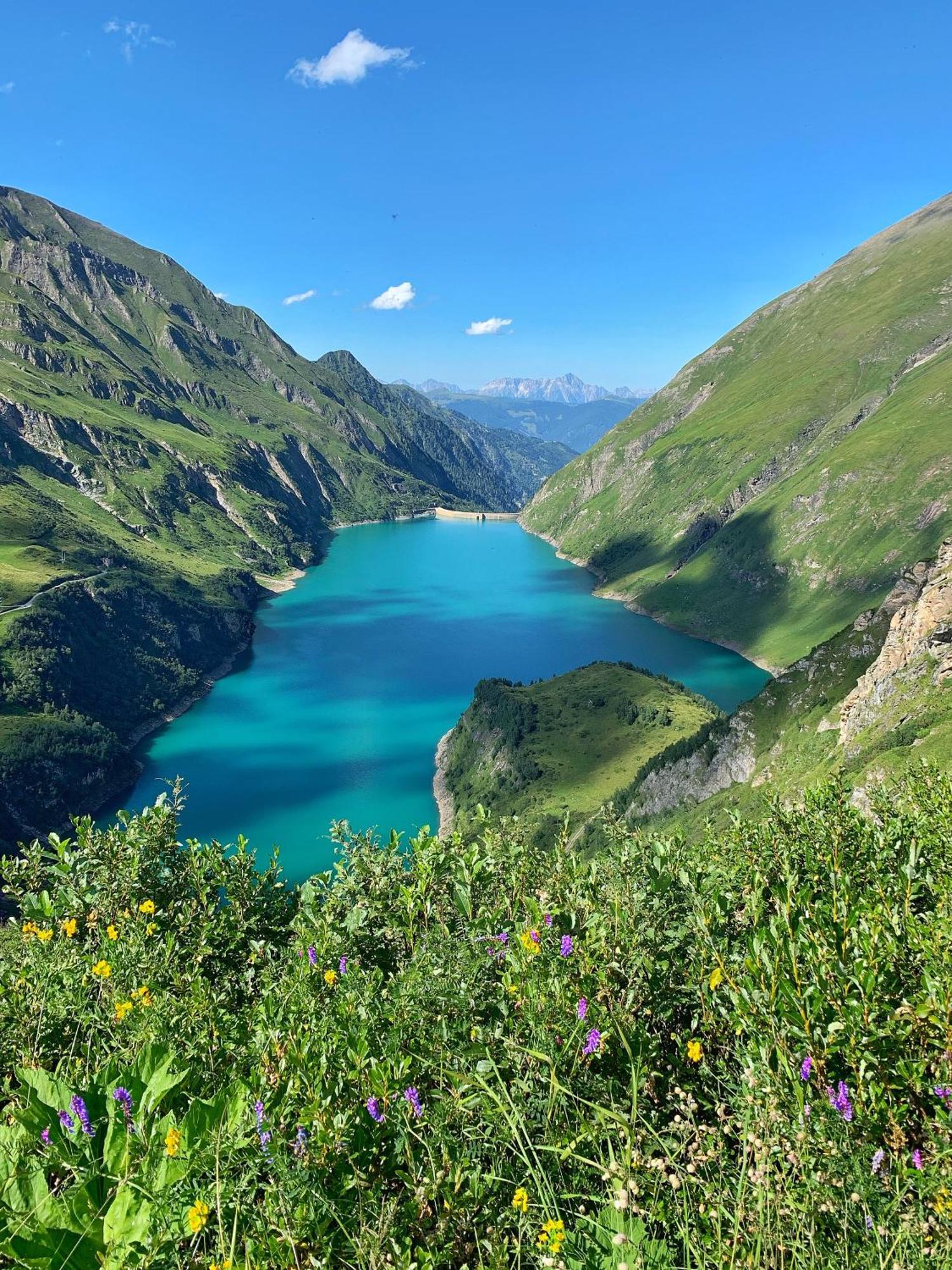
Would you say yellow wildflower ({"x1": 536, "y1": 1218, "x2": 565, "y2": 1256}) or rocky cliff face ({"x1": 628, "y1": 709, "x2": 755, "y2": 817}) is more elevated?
yellow wildflower ({"x1": 536, "y1": 1218, "x2": 565, "y2": 1256})

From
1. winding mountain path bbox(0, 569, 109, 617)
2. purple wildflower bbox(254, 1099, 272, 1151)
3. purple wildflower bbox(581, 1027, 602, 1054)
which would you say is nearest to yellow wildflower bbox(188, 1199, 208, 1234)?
purple wildflower bbox(254, 1099, 272, 1151)

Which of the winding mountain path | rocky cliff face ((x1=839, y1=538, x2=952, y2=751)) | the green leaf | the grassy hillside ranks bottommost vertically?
the grassy hillside

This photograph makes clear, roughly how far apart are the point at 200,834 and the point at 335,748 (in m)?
28.6

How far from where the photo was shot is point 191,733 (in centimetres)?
11919

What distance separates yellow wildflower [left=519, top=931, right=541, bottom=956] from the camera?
17.7 feet

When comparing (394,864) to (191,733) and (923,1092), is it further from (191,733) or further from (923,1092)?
(191,733)

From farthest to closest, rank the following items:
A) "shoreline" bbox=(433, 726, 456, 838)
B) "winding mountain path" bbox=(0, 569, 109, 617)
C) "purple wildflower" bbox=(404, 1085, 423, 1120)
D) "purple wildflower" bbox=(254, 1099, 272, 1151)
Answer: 1. "winding mountain path" bbox=(0, 569, 109, 617)
2. "shoreline" bbox=(433, 726, 456, 838)
3. "purple wildflower" bbox=(404, 1085, 423, 1120)
4. "purple wildflower" bbox=(254, 1099, 272, 1151)

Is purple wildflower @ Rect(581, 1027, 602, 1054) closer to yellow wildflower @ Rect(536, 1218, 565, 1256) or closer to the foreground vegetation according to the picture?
the foreground vegetation

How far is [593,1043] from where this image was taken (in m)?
4.41

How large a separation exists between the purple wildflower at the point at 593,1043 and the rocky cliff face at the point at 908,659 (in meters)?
45.1

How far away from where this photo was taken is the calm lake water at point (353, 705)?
87.1 m

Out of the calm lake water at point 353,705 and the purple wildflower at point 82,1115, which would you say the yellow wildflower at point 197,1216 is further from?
the calm lake water at point 353,705

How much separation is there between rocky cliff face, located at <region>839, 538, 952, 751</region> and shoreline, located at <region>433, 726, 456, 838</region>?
4264 cm

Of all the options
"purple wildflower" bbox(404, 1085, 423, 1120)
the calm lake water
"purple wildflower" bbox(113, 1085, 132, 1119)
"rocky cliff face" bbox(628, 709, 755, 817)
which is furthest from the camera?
the calm lake water
